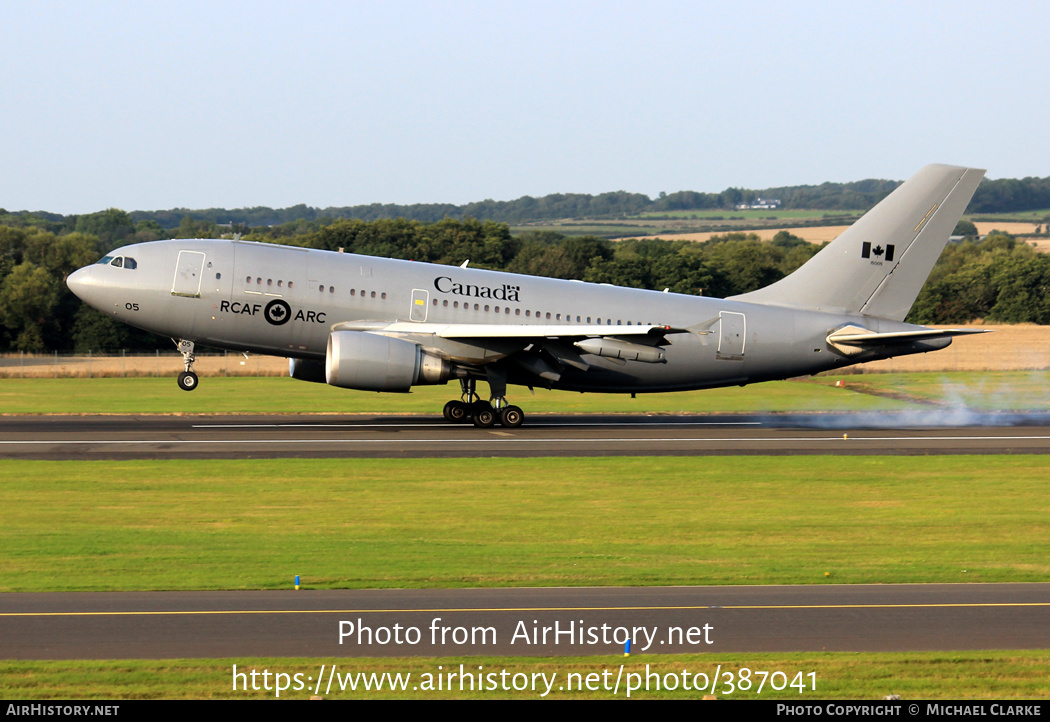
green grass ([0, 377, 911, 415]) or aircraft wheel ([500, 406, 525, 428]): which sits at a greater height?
aircraft wheel ([500, 406, 525, 428])

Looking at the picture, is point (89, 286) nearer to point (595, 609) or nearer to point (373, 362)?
point (373, 362)

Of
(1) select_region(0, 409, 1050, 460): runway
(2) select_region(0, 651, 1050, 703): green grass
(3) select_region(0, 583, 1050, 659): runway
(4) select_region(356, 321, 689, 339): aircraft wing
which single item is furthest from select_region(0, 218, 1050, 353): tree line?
(2) select_region(0, 651, 1050, 703): green grass

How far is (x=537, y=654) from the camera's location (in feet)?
39.1

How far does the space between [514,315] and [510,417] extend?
11.3 feet

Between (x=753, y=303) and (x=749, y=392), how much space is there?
1657cm

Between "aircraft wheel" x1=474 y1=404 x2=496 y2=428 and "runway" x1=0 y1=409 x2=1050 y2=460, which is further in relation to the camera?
"aircraft wheel" x1=474 y1=404 x2=496 y2=428

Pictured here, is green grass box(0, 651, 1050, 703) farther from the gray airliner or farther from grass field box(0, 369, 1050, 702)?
the gray airliner

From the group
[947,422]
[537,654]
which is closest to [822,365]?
[947,422]

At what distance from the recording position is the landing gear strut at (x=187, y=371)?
3397 centimetres

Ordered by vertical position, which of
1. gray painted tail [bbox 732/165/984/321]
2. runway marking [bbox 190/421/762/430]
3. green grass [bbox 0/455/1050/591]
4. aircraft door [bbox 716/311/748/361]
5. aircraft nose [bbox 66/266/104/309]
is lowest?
runway marking [bbox 190/421/762/430]

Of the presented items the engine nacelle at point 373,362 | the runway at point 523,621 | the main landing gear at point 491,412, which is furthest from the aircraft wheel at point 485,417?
the runway at point 523,621

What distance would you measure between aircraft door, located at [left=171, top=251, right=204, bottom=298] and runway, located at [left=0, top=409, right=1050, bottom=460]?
14.7ft

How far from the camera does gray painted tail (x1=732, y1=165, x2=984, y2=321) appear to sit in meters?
37.3
